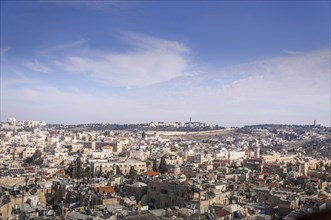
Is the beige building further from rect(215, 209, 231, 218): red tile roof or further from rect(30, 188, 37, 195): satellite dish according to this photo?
rect(215, 209, 231, 218): red tile roof

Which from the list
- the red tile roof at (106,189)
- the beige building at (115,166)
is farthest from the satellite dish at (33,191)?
the beige building at (115,166)

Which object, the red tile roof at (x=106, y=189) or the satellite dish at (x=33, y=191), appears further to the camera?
the red tile roof at (x=106, y=189)

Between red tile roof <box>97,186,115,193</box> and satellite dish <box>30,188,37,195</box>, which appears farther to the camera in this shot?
red tile roof <box>97,186,115,193</box>

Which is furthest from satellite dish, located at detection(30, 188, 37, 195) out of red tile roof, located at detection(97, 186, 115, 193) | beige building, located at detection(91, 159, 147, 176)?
beige building, located at detection(91, 159, 147, 176)

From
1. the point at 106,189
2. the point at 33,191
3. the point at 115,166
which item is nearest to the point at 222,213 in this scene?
the point at 106,189

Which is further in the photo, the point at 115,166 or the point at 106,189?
the point at 115,166

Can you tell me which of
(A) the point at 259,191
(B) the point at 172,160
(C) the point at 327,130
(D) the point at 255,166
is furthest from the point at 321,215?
(C) the point at 327,130

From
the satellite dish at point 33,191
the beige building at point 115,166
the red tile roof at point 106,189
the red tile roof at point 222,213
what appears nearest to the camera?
the red tile roof at point 222,213

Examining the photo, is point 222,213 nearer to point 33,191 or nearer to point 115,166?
point 33,191

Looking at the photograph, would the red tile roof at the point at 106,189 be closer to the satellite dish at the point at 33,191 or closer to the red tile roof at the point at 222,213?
the satellite dish at the point at 33,191

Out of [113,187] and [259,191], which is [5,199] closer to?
[113,187]

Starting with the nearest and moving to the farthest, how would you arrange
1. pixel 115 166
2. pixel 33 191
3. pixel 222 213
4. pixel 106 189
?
pixel 222 213, pixel 33 191, pixel 106 189, pixel 115 166

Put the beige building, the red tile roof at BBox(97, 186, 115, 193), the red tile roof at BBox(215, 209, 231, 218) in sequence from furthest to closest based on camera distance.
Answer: the beige building < the red tile roof at BBox(97, 186, 115, 193) < the red tile roof at BBox(215, 209, 231, 218)
